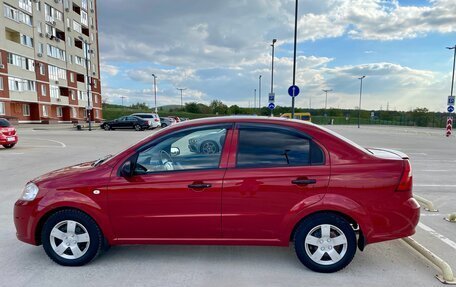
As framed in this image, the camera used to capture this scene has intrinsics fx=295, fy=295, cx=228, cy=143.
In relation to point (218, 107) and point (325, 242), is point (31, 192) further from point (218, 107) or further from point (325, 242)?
point (218, 107)

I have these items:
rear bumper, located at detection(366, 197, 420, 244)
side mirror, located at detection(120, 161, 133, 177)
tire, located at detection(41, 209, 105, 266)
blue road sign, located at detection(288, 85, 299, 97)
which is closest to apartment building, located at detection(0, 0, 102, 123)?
blue road sign, located at detection(288, 85, 299, 97)

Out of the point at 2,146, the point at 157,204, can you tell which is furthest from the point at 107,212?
the point at 2,146

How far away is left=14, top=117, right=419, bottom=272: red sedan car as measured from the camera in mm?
3082

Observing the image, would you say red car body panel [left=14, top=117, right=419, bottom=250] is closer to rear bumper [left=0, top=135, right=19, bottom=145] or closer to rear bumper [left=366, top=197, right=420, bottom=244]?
rear bumper [left=366, top=197, right=420, bottom=244]

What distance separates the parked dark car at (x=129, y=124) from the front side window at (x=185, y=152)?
2807 centimetres

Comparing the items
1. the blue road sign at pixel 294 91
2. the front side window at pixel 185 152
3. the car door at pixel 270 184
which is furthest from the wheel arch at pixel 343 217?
the blue road sign at pixel 294 91

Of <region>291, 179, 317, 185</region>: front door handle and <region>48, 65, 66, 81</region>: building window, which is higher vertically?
<region>48, 65, 66, 81</region>: building window

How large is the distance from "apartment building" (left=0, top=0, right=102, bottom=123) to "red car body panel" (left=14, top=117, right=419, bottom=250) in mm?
34202

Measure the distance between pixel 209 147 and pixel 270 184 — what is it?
0.83 metres

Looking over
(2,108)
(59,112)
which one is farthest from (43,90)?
(2,108)

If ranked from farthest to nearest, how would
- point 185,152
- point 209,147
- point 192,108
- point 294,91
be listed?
point 192,108
point 294,91
point 185,152
point 209,147

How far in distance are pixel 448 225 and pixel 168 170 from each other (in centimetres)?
430

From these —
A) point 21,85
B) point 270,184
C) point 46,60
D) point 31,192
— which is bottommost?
point 31,192

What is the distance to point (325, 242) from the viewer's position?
3.16 m
